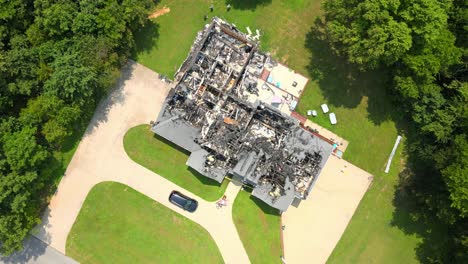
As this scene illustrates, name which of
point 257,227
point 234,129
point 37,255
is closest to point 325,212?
point 257,227

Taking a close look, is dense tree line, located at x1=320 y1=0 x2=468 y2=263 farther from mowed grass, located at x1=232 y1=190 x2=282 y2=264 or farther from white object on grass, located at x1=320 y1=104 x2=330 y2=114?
mowed grass, located at x1=232 y1=190 x2=282 y2=264

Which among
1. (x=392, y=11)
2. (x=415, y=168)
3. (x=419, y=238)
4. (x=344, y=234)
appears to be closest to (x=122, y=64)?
(x=392, y=11)

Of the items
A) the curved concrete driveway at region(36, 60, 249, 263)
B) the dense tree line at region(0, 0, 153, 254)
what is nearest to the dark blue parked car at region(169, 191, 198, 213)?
the curved concrete driveway at region(36, 60, 249, 263)

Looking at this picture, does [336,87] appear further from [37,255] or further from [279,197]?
[37,255]

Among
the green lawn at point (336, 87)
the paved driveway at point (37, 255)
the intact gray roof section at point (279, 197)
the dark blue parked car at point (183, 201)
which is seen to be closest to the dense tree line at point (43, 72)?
the paved driveway at point (37, 255)

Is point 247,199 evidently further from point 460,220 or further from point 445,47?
point 445,47
